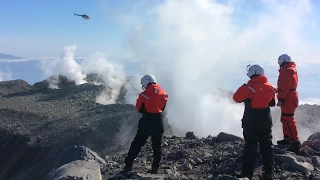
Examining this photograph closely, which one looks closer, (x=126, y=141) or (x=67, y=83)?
(x=126, y=141)

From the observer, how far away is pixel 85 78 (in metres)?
43.6

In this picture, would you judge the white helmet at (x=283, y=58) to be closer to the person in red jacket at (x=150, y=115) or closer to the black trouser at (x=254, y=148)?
the black trouser at (x=254, y=148)

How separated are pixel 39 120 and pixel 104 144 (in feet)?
20.9

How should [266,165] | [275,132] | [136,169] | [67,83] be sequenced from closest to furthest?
[266,165] → [136,169] → [275,132] → [67,83]

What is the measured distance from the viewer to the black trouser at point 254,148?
7.08 meters

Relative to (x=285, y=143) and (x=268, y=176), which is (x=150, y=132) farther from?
(x=285, y=143)

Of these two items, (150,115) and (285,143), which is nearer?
(150,115)

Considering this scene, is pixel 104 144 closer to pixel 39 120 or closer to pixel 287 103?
pixel 39 120

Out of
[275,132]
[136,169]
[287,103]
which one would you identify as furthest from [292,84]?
[275,132]

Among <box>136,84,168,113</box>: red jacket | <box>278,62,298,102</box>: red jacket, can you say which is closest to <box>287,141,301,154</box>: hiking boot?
<box>278,62,298,102</box>: red jacket

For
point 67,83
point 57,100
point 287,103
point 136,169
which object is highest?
point 67,83

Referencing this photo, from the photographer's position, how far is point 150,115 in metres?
7.79

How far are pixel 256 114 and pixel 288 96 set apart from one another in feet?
7.37

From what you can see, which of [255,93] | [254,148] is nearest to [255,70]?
[255,93]
